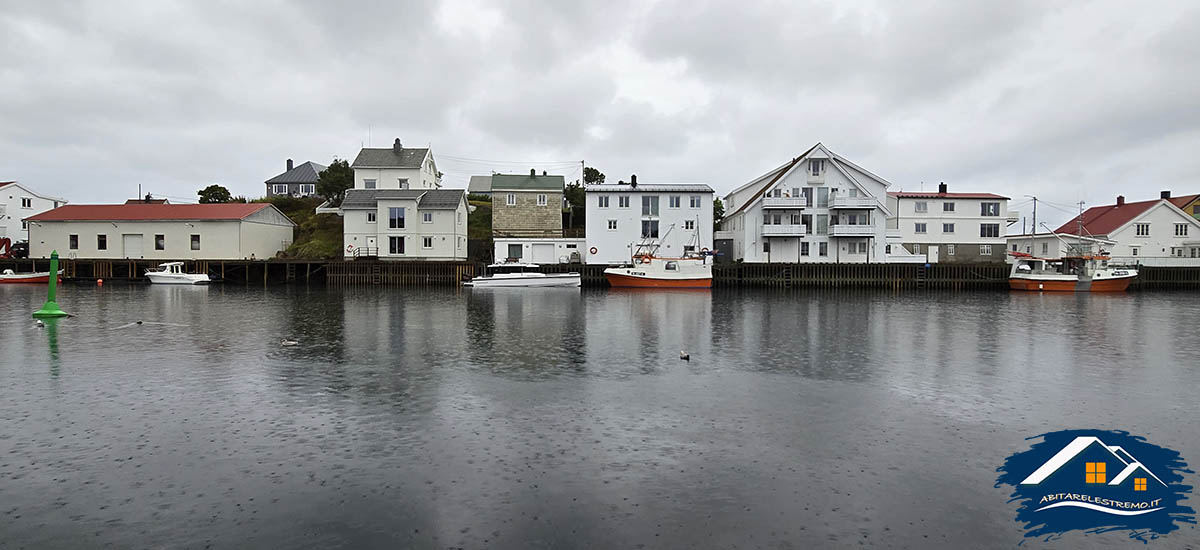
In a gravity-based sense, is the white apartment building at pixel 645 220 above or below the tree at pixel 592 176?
below

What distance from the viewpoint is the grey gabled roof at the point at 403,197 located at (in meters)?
62.7

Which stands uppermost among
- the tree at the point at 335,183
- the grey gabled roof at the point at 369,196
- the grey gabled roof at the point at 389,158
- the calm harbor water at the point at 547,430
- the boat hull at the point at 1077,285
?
the grey gabled roof at the point at 389,158

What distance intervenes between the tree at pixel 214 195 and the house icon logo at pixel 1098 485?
3524 inches

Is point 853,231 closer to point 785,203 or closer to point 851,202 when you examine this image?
point 851,202

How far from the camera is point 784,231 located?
6209cm

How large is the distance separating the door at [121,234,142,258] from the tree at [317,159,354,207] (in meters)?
19.4

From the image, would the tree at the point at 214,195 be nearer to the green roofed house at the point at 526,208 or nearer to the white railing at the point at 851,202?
the green roofed house at the point at 526,208

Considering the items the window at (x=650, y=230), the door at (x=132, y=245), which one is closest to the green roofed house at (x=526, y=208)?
the window at (x=650, y=230)

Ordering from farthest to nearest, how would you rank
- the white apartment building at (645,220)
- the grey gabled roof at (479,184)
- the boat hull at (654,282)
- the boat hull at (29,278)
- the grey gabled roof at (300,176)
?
the grey gabled roof at (479,184)
the grey gabled roof at (300,176)
the white apartment building at (645,220)
the boat hull at (29,278)
the boat hull at (654,282)

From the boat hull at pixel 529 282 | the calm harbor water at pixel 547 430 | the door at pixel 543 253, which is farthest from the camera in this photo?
the door at pixel 543 253

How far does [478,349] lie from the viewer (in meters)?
22.6

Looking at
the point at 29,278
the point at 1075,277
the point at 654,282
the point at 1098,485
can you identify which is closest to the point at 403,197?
the point at 654,282

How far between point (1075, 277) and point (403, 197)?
62.3 m

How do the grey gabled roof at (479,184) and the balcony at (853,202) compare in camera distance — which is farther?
the grey gabled roof at (479,184)
